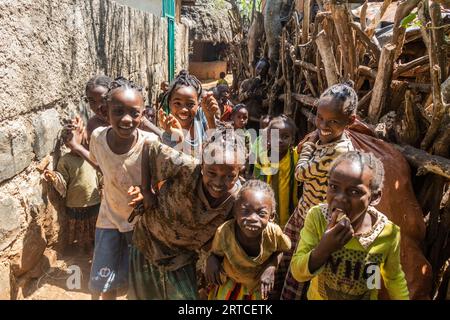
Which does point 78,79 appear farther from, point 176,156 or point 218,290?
point 218,290

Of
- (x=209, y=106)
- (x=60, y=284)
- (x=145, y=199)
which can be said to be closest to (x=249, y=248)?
(x=145, y=199)

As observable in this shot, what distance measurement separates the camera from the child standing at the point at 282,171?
2740mm

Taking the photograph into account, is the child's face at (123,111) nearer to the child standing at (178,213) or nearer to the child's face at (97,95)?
the child standing at (178,213)

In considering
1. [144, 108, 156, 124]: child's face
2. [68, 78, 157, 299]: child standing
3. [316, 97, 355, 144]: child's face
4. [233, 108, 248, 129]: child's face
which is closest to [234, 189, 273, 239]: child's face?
[316, 97, 355, 144]: child's face

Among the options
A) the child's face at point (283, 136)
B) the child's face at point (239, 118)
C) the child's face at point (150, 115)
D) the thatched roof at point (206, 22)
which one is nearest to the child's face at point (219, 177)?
the child's face at point (283, 136)

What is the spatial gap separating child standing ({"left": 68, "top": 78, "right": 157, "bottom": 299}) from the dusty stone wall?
1.79 ft

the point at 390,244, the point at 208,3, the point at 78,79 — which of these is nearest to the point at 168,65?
the point at 78,79

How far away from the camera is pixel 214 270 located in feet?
5.57

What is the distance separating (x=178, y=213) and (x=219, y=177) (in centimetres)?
28

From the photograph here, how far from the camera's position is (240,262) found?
5.58 ft

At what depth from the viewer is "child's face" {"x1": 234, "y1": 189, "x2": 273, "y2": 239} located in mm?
1620

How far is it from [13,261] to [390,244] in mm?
2216

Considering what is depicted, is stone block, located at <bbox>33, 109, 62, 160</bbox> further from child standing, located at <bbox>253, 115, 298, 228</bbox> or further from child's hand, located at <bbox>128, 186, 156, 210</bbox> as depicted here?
child standing, located at <bbox>253, 115, 298, 228</bbox>

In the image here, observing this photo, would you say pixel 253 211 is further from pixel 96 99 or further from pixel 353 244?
pixel 96 99
